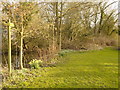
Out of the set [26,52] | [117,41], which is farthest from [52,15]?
[117,41]

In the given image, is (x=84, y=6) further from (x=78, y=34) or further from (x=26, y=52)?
(x=26, y=52)

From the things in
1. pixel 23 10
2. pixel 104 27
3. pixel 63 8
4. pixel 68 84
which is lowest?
pixel 68 84

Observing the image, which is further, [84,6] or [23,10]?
[84,6]

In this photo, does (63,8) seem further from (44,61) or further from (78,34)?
(44,61)

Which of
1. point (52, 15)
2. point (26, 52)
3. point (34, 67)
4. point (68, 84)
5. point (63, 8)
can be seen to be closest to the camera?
point (68, 84)

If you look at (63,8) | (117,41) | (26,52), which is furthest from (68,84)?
(117,41)

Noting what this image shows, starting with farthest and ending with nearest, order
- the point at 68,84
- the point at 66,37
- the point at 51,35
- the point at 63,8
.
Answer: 1. the point at 66,37
2. the point at 63,8
3. the point at 51,35
4. the point at 68,84

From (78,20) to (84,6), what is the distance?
1308 millimetres

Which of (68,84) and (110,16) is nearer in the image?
(68,84)

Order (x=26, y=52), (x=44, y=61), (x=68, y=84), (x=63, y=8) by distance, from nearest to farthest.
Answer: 1. (x=68, y=84)
2. (x=44, y=61)
3. (x=26, y=52)
4. (x=63, y=8)

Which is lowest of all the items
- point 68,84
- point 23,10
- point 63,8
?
point 68,84

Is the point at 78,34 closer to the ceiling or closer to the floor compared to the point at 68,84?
closer to the ceiling

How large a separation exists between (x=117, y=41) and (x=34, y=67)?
11.8m

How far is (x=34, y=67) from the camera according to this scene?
11.5ft
